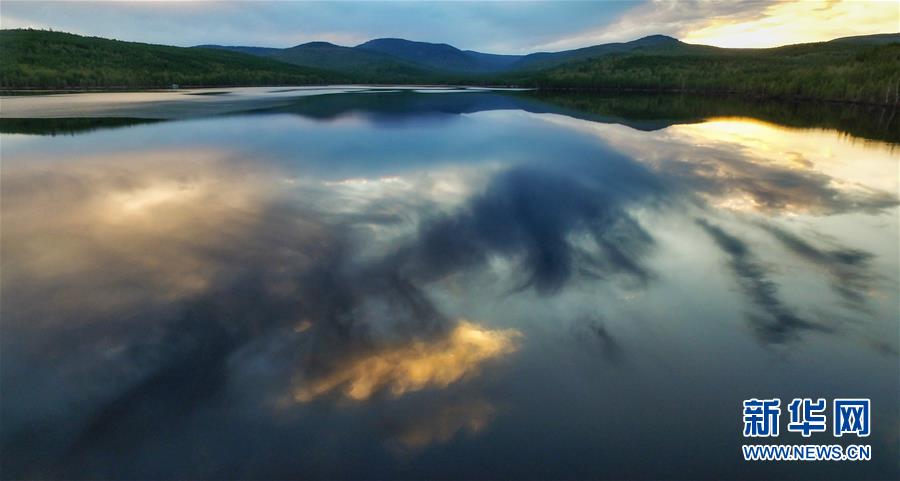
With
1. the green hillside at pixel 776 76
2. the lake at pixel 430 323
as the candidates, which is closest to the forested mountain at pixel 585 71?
the green hillside at pixel 776 76

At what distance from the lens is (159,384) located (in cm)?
612

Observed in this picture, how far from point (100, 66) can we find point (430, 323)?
126082 millimetres

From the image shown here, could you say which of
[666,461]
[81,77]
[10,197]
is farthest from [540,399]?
[81,77]

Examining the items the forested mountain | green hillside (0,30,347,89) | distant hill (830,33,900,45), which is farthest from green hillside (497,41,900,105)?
green hillside (0,30,347,89)

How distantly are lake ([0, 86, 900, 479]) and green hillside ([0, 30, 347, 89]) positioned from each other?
280ft

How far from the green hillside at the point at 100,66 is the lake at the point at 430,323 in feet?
280

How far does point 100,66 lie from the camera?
316 ft

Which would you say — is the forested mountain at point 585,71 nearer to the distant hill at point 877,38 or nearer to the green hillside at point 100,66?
the green hillside at point 100,66

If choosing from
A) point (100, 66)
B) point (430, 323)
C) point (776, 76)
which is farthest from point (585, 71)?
point (430, 323)

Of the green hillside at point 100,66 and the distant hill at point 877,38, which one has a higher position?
the distant hill at point 877,38

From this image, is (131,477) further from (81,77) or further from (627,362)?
(81,77)

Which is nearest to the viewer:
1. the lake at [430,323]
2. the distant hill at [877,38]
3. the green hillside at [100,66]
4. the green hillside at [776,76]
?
the lake at [430,323]

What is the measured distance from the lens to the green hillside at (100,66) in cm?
7688

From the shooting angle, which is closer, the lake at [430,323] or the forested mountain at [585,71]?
the lake at [430,323]
